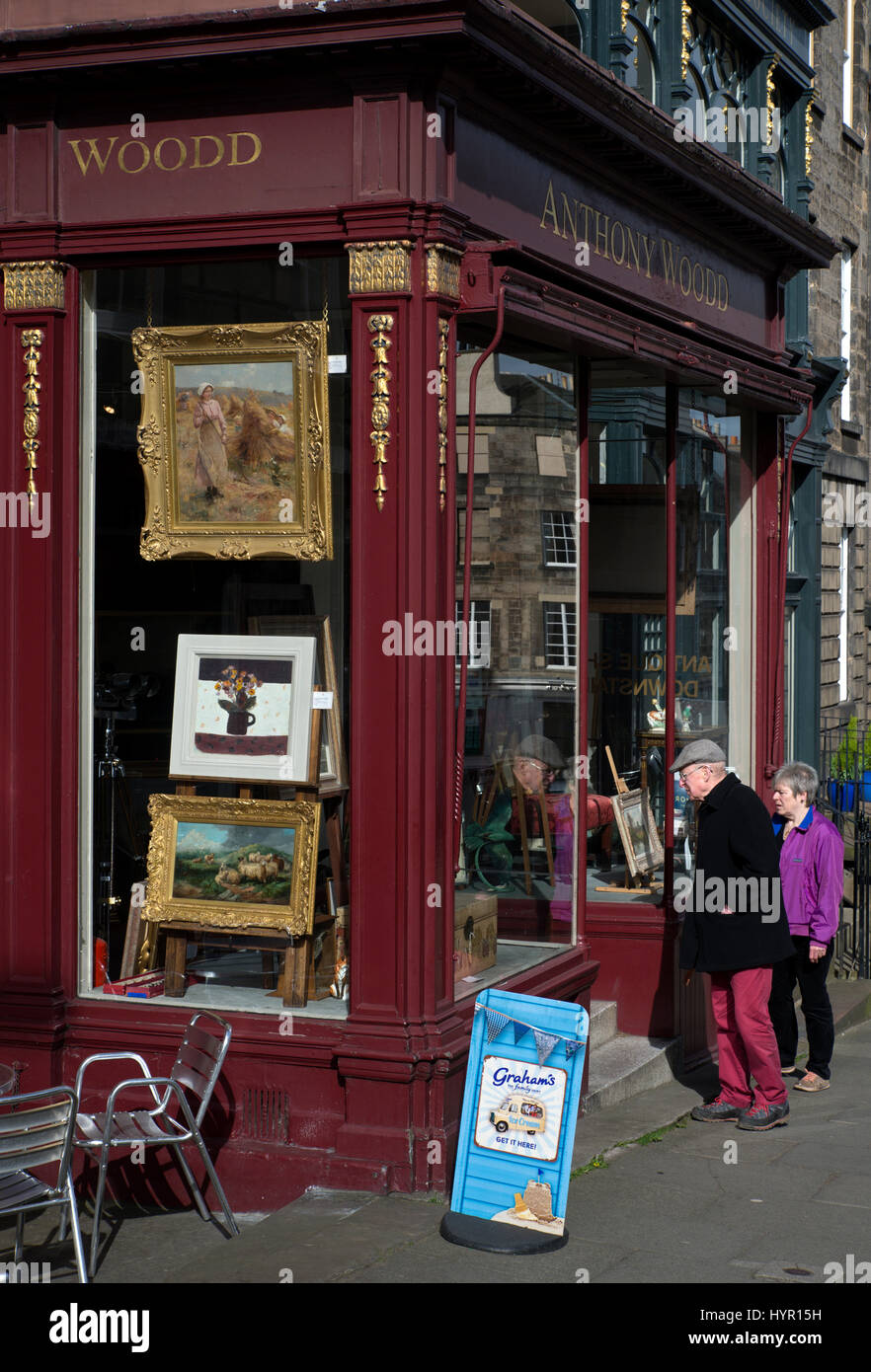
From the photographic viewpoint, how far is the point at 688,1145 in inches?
295

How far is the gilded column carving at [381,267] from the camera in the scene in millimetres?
6562

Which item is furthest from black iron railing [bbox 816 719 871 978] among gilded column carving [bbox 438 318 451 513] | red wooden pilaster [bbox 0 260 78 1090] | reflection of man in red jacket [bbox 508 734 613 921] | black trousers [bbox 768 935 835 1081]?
red wooden pilaster [bbox 0 260 78 1090]

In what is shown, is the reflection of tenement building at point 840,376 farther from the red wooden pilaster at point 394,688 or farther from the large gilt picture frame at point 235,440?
the red wooden pilaster at point 394,688

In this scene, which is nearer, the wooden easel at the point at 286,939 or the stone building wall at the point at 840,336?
the wooden easel at the point at 286,939

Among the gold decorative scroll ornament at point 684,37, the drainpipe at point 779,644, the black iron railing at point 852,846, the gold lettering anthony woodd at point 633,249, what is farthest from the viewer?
the black iron railing at point 852,846

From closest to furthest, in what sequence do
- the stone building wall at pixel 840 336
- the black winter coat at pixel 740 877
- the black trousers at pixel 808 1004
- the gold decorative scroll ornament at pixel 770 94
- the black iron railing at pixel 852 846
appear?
the black winter coat at pixel 740 877 → the black trousers at pixel 808 1004 → the black iron railing at pixel 852 846 → the gold decorative scroll ornament at pixel 770 94 → the stone building wall at pixel 840 336

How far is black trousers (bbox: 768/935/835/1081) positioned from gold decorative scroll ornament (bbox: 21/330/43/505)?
181 inches

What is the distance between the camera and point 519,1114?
609 centimetres

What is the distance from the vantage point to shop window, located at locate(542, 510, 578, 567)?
8570mm

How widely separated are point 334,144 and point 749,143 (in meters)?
6.73

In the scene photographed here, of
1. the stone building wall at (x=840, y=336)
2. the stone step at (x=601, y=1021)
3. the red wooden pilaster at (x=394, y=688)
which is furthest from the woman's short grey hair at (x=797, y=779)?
the stone building wall at (x=840, y=336)

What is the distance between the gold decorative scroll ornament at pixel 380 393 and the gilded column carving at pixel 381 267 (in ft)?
0.38

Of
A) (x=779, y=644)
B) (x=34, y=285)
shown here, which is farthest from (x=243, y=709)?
(x=779, y=644)

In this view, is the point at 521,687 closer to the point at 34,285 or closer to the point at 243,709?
the point at 243,709
